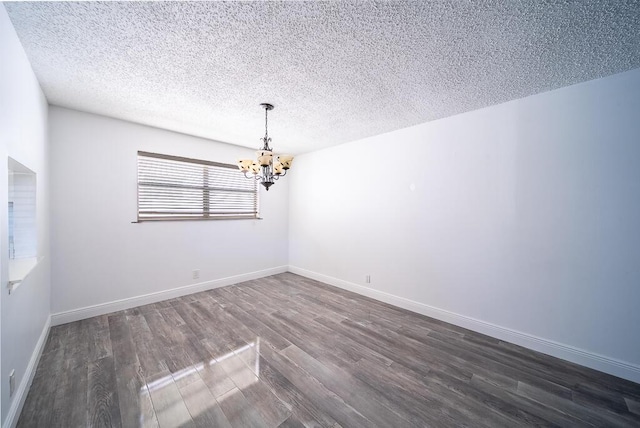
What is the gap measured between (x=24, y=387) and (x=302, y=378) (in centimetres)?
196

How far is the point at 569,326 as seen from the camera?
221 centimetres

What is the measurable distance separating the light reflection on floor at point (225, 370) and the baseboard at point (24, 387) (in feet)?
2.07

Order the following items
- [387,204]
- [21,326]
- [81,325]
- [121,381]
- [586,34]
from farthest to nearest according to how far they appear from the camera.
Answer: [387,204] → [81,325] → [121,381] → [21,326] → [586,34]

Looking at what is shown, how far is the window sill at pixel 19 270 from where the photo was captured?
150cm

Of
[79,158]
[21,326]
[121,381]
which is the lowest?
[121,381]

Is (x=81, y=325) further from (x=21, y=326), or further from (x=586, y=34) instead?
(x=586, y=34)

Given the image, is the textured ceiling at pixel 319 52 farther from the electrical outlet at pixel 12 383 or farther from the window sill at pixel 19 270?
the electrical outlet at pixel 12 383

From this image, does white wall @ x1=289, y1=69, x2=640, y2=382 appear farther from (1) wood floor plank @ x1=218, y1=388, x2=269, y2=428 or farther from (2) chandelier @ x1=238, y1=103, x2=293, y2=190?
(1) wood floor plank @ x1=218, y1=388, x2=269, y2=428

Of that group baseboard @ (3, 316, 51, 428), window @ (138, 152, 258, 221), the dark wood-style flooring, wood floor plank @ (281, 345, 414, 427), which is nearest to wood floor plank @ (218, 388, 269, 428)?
the dark wood-style flooring

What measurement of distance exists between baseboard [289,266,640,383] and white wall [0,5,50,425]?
11.7 feet

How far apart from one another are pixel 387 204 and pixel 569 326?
2.23 meters

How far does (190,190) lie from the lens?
150 inches

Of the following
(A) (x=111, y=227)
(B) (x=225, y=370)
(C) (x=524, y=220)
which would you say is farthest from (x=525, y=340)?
(A) (x=111, y=227)

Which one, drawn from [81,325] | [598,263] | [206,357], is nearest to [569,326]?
[598,263]
